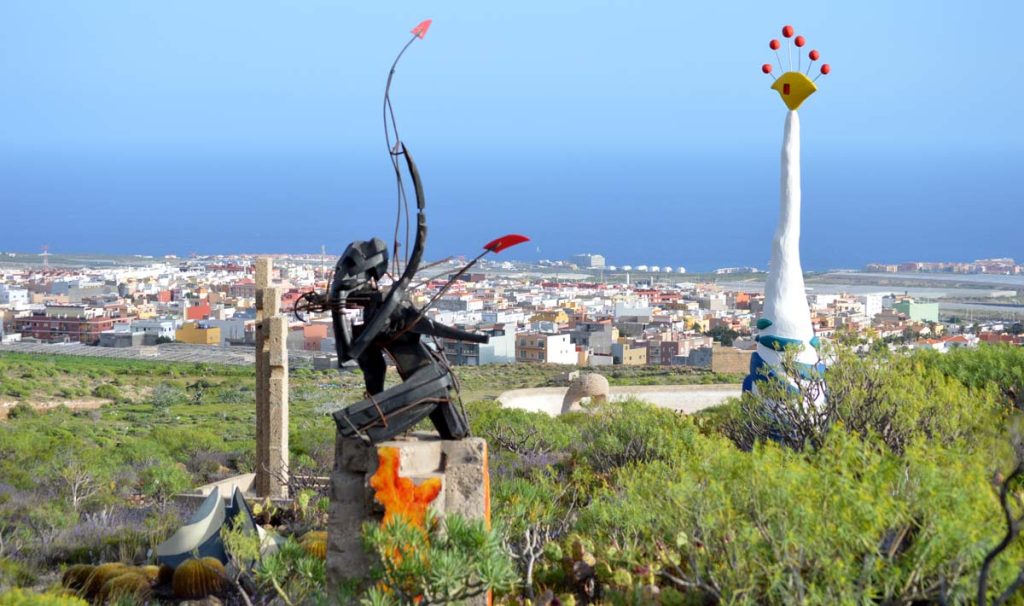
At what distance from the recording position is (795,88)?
1270 centimetres

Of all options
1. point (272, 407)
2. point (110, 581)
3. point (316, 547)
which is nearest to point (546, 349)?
point (272, 407)

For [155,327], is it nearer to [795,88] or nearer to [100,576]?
[795,88]

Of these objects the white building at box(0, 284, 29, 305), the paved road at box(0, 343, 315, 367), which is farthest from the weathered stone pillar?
the white building at box(0, 284, 29, 305)

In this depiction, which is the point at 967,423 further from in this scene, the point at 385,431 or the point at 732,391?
the point at 732,391

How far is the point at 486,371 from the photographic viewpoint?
31.4 meters

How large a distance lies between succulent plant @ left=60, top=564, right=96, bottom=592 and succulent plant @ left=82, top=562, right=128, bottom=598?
5 cm

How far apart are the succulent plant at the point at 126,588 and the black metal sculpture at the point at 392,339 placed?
2290 mm

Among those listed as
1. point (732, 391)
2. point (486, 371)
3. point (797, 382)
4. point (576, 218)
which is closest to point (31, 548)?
point (797, 382)

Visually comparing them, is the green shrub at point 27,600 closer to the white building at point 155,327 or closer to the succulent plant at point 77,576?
the succulent plant at point 77,576

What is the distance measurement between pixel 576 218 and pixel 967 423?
167 m

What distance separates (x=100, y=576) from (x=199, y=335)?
1705 inches

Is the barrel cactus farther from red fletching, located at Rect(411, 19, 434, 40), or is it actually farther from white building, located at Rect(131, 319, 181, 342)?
white building, located at Rect(131, 319, 181, 342)

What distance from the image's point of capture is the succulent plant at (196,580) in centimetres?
871

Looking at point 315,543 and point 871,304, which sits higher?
point 871,304
